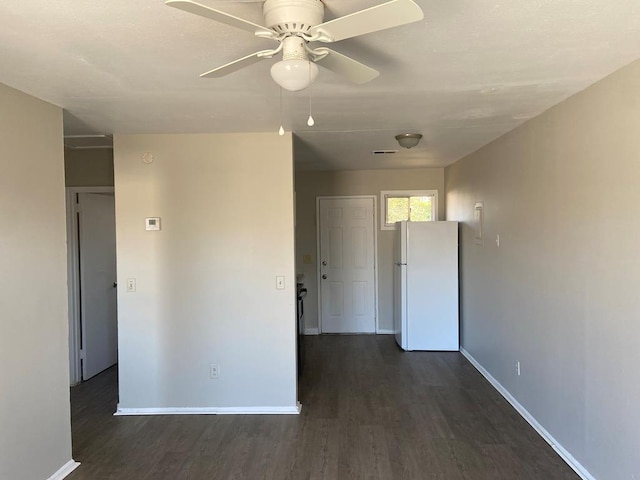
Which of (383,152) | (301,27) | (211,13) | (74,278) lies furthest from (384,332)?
(211,13)

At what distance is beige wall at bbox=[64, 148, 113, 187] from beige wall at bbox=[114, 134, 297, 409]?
99cm

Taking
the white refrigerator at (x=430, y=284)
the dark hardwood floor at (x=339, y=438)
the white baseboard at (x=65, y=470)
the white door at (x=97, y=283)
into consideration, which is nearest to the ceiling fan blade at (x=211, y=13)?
the dark hardwood floor at (x=339, y=438)

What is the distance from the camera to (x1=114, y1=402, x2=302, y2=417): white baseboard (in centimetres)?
339

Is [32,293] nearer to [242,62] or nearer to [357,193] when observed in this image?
[242,62]

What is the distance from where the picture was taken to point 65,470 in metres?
2.59

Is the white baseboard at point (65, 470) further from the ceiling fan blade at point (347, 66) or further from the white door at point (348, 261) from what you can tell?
the white door at point (348, 261)

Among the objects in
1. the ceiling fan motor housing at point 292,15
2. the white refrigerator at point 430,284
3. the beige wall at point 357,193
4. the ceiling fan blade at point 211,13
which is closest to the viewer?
the ceiling fan blade at point 211,13

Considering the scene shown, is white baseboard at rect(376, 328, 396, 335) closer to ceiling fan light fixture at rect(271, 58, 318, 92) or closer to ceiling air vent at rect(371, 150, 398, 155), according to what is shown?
ceiling air vent at rect(371, 150, 398, 155)

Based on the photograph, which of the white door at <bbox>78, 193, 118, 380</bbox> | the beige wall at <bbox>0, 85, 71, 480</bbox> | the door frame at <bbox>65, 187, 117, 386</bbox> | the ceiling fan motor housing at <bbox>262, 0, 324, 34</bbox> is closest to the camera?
the ceiling fan motor housing at <bbox>262, 0, 324, 34</bbox>

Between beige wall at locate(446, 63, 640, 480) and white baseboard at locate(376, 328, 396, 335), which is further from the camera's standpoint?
white baseboard at locate(376, 328, 396, 335)

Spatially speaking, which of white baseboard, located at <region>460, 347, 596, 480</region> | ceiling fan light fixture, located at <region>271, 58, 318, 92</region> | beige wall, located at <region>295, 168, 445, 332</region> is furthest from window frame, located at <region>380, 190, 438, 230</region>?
ceiling fan light fixture, located at <region>271, 58, 318, 92</region>

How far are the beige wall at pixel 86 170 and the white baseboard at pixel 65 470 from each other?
2.54m

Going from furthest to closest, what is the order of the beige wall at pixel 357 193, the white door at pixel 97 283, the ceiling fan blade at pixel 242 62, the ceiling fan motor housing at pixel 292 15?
the beige wall at pixel 357 193 → the white door at pixel 97 283 → the ceiling fan blade at pixel 242 62 → the ceiling fan motor housing at pixel 292 15

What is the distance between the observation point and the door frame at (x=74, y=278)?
13.5 ft
